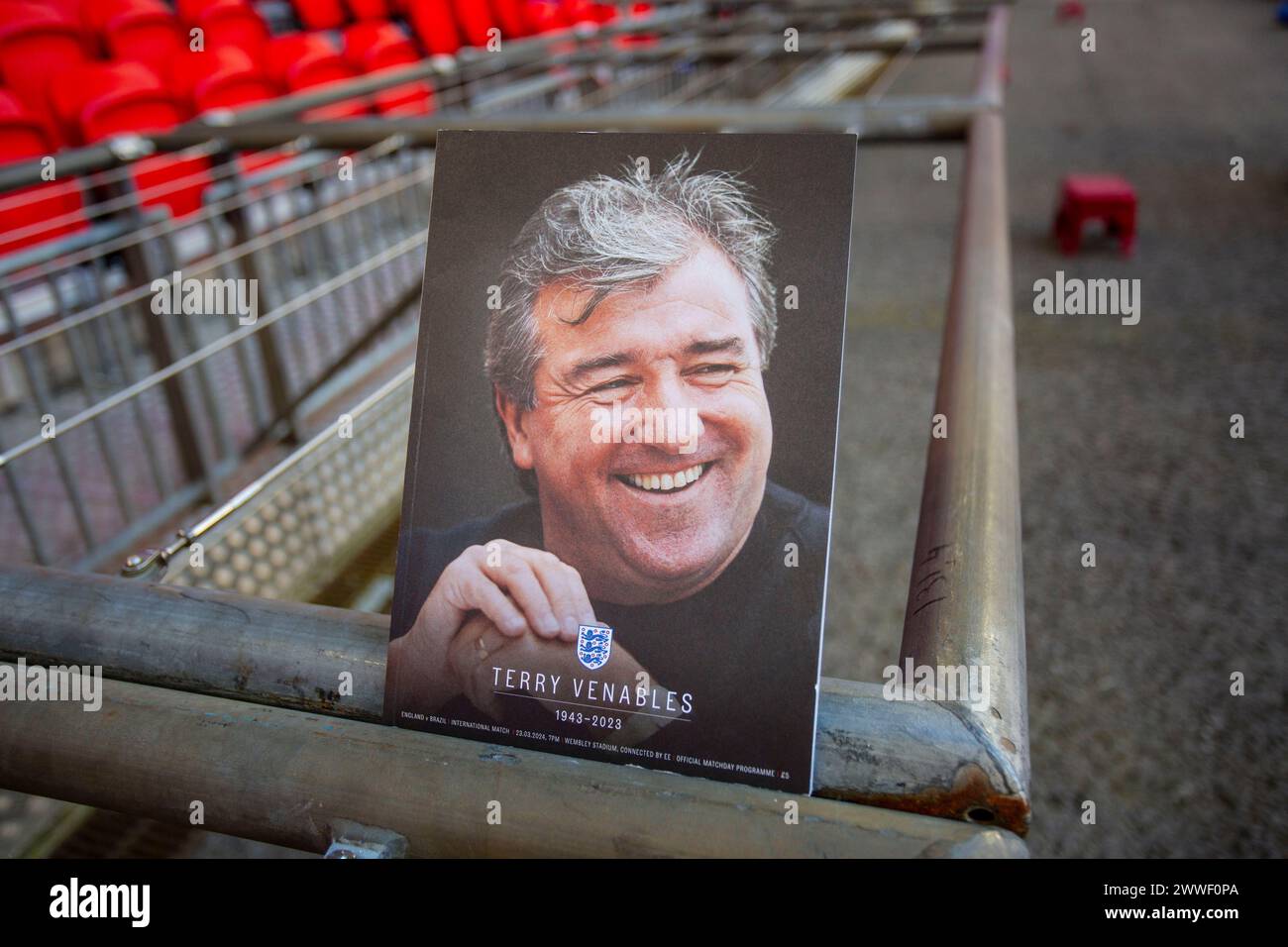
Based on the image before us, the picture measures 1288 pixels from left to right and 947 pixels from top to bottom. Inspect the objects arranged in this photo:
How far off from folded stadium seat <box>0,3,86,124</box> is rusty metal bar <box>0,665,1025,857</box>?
12.4 ft

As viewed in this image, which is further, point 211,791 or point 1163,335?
point 1163,335

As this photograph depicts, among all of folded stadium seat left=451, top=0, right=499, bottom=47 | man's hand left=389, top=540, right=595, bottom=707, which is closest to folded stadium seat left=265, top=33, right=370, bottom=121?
folded stadium seat left=451, top=0, right=499, bottom=47

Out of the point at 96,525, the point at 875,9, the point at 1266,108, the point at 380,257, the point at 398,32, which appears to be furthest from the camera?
the point at 1266,108

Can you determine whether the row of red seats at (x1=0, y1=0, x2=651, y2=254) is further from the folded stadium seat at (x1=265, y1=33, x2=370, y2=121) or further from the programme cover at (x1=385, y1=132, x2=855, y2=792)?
the programme cover at (x1=385, y1=132, x2=855, y2=792)

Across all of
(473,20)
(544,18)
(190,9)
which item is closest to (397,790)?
(190,9)

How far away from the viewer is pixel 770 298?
50 cm

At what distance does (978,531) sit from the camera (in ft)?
1.82

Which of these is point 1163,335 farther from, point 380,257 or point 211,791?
point 211,791

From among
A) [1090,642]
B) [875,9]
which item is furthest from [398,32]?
[1090,642]

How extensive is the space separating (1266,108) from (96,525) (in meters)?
7.71

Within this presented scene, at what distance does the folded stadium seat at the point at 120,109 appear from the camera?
11.2 feet

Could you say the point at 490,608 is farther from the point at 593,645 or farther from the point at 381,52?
the point at 381,52

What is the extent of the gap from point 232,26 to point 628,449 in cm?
511
